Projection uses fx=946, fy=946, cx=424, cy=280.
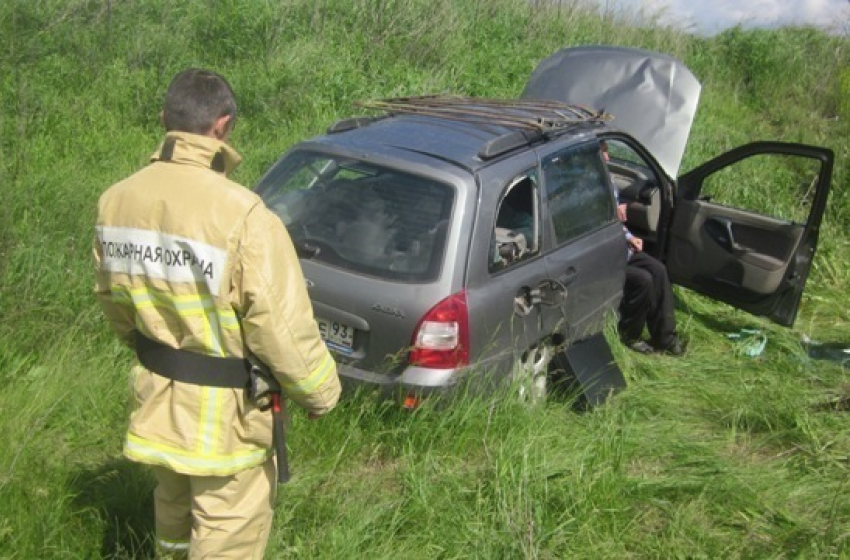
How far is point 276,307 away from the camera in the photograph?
250 centimetres

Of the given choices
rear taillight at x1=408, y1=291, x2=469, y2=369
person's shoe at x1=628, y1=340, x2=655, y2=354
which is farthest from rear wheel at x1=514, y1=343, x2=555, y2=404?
person's shoe at x1=628, y1=340, x2=655, y2=354

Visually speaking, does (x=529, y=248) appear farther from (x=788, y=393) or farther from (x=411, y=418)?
(x=788, y=393)

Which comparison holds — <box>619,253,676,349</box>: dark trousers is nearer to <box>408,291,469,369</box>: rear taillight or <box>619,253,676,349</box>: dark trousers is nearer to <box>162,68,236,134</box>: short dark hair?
<box>408,291,469,369</box>: rear taillight

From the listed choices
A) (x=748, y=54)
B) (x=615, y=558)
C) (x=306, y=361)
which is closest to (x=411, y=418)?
(x=615, y=558)

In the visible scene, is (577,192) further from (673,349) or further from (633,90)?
(633,90)

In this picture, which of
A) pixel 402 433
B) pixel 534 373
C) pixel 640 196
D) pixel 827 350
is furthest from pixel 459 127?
pixel 827 350

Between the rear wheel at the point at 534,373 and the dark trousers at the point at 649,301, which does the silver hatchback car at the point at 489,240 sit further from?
the dark trousers at the point at 649,301

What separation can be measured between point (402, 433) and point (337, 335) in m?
0.54

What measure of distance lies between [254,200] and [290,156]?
244cm

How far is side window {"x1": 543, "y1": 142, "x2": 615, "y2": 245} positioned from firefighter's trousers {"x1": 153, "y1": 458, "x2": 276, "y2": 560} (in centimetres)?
264

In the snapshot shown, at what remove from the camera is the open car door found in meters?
6.19

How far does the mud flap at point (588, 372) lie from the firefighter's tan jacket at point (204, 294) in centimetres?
234

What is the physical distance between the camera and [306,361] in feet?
8.54

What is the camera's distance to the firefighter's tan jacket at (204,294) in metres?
2.48
